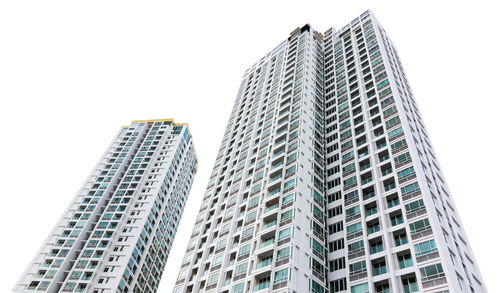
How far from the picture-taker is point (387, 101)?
2468 inches

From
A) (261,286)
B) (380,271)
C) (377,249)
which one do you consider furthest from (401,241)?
(261,286)

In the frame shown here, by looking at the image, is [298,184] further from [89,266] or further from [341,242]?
[89,266]

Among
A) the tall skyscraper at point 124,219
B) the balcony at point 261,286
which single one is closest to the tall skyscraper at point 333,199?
the balcony at point 261,286

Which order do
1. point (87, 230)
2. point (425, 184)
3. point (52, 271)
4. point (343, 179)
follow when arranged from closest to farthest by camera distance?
point (425, 184), point (343, 179), point (52, 271), point (87, 230)

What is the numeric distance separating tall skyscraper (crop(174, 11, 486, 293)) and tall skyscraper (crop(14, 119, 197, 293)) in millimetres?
26879

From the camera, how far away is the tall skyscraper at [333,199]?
41438 millimetres

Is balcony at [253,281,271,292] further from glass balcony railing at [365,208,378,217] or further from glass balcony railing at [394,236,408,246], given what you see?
glass balcony railing at [365,208,378,217]

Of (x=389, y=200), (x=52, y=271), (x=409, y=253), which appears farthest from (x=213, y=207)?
(x=52, y=271)

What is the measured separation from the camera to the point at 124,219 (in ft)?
293

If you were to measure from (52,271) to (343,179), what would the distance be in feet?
193

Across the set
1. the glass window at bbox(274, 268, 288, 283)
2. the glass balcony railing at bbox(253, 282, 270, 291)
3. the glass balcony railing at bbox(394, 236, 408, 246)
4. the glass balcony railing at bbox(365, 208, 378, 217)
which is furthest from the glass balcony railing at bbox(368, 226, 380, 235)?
the glass balcony railing at bbox(253, 282, 270, 291)

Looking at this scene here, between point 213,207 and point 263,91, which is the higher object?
point 263,91

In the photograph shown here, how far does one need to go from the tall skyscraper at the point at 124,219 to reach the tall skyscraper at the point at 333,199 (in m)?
26.9

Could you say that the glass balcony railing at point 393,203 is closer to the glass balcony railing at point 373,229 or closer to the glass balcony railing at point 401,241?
the glass balcony railing at point 373,229
